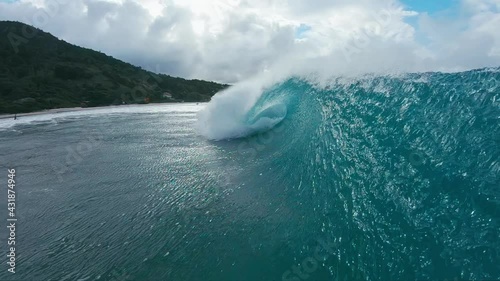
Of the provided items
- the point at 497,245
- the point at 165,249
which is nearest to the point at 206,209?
the point at 165,249

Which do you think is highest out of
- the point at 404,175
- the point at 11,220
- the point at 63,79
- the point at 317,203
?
the point at 63,79

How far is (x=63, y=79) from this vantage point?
3799 inches

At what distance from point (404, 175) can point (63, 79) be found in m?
108

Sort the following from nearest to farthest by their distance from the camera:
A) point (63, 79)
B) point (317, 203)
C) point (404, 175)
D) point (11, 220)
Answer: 1. point (404, 175)
2. point (317, 203)
3. point (11, 220)
4. point (63, 79)

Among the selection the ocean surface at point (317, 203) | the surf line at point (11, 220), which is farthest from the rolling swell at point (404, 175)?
the surf line at point (11, 220)

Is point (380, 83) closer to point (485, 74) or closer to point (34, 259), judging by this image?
point (485, 74)

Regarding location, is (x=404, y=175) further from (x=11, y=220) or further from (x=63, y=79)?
(x=63, y=79)

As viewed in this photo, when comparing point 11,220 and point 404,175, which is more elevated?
point 404,175

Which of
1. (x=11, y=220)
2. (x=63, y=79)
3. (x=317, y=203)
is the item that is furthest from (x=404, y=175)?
(x=63, y=79)

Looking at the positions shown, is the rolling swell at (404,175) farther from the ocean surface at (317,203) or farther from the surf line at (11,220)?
the surf line at (11,220)

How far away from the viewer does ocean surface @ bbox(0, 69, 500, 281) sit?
565cm

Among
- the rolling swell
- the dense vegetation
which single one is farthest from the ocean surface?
the dense vegetation

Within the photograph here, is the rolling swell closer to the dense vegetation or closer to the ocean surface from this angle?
the ocean surface

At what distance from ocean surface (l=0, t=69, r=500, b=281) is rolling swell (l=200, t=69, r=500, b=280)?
3 cm
